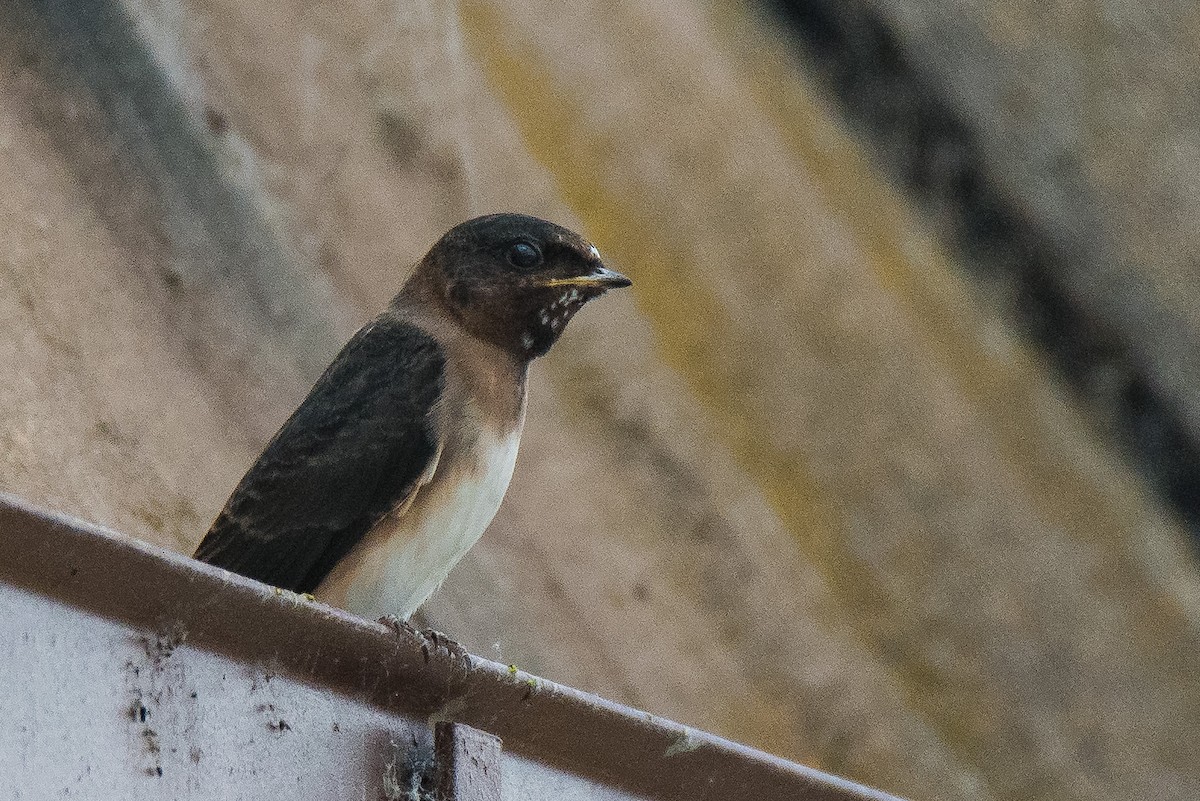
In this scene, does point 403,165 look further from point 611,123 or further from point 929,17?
point 929,17

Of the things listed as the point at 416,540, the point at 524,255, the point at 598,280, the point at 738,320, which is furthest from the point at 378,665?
the point at 738,320

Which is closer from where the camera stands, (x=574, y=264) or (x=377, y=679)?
(x=377, y=679)

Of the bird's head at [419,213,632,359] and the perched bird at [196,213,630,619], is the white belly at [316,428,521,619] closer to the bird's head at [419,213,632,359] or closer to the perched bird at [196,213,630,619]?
the perched bird at [196,213,630,619]

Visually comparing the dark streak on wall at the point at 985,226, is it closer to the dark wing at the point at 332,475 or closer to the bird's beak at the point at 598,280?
the bird's beak at the point at 598,280

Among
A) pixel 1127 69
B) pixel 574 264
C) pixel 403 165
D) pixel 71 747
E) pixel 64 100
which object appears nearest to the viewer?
pixel 71 747

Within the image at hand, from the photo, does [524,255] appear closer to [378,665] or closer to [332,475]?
[332,475]

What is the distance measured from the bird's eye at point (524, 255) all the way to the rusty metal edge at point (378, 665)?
57.7 inches

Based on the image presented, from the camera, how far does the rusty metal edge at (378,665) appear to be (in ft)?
4.11

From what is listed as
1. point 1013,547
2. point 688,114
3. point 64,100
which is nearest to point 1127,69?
point 688,114

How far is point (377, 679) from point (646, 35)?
1.82 meters

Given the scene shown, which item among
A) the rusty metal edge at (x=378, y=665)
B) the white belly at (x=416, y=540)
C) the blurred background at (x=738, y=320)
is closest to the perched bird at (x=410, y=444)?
the white belly at (x=416, y=540)

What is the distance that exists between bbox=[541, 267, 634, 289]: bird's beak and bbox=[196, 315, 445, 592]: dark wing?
10.0 inches

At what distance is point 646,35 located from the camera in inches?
120

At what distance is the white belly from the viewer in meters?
2.70
